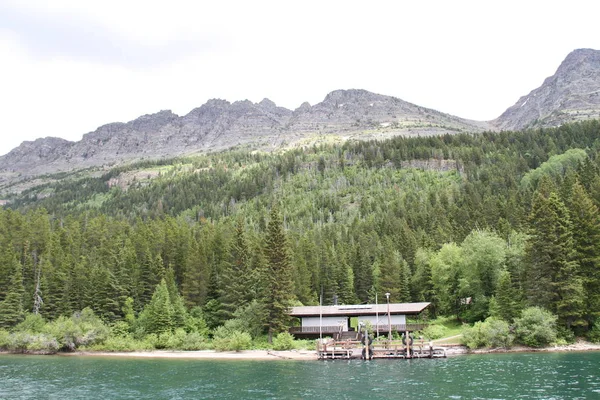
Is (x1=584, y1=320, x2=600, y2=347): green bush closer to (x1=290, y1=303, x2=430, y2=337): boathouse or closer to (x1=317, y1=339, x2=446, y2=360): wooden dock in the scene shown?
(x1=317, y1=339, x2=446, y2=360): wooden dock

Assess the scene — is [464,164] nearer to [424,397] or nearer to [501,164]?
[501,164]

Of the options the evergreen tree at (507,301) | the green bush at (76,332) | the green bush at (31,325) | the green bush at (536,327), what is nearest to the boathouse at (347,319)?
the evergreen tree at (507,301)

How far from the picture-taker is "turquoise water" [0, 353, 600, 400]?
34188 millimetres

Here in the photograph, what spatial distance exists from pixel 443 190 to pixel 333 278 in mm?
83397

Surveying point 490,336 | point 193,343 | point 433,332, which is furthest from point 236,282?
point 490,336

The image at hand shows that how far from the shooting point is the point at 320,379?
1654 inches

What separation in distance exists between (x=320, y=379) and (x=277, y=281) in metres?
30.1

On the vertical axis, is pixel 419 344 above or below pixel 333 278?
below

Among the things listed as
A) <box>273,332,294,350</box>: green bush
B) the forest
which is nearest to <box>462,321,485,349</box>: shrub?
the forest

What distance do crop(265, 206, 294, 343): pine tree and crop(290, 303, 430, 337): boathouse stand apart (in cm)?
250

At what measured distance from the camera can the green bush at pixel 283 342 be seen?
65.8 meters

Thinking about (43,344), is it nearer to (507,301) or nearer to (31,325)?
(31,325)

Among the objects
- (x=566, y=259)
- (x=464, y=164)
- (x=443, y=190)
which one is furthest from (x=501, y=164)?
(x=566, y=259)

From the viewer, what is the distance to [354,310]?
233ft
